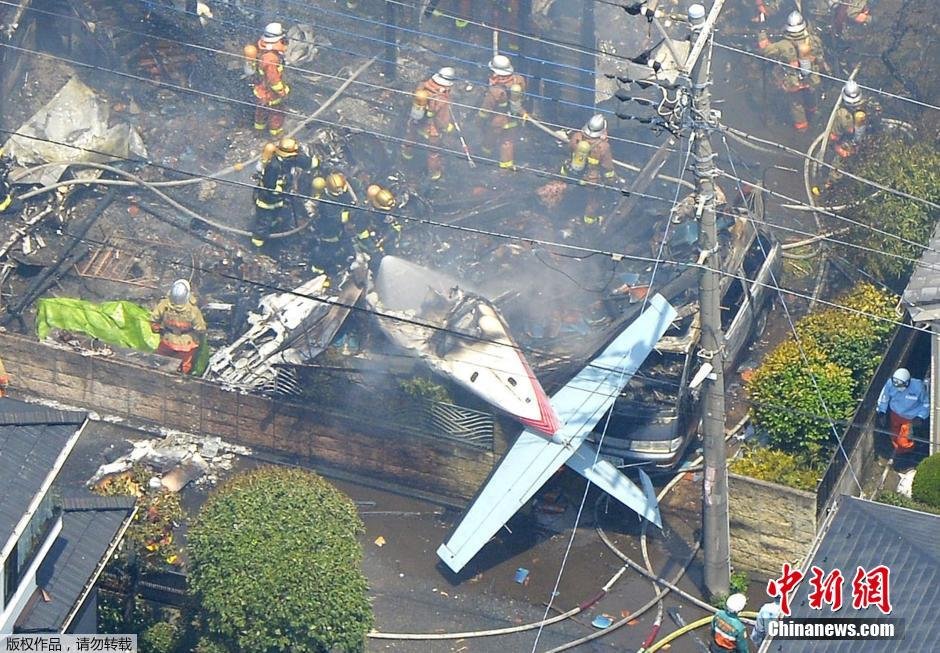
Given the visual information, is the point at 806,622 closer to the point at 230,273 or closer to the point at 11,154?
the point at 230,273

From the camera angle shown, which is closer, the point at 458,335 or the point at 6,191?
the point at 458,335

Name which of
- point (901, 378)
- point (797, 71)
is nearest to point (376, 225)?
point (901, 378)

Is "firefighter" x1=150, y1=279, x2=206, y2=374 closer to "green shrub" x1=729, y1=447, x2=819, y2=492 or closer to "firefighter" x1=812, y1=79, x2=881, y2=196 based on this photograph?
"green shrub" x1=729, y1=447, x2=819, y2=492

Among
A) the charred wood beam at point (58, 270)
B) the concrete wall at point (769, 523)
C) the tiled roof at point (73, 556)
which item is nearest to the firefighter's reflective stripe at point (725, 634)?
the concrete wall at point (769, 523)

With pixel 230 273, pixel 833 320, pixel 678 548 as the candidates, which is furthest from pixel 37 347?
pixel 833 320

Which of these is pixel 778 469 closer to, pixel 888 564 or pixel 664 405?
pixel 664 405

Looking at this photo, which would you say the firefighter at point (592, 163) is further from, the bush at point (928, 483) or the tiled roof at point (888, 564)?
the tiled roof at point (888, 564)

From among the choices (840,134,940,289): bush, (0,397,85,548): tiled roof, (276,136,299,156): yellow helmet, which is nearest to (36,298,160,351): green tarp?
(276,136,299,156): yellow helmet
